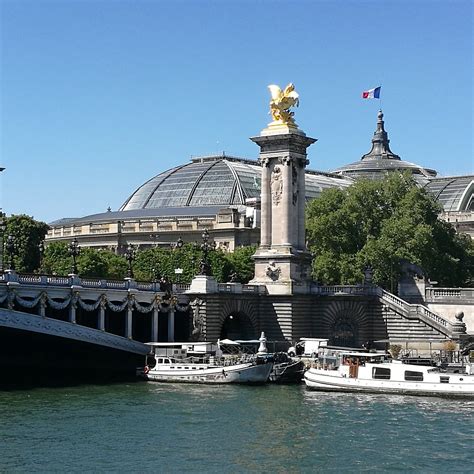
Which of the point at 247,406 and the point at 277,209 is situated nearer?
the point at 247,406

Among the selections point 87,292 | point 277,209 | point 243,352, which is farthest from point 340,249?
point 87,292

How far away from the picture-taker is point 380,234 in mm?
87438

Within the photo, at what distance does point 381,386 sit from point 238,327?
63.2 feet

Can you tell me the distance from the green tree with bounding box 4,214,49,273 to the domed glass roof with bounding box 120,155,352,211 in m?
40.8

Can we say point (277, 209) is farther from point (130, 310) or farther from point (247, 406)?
point (247, 406)

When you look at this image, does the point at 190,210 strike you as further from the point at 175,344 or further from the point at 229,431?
the point at 229,431

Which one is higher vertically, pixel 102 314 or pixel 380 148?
pixel 380 148

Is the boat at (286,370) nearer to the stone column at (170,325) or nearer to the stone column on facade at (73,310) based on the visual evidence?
the stone column at (170,325)

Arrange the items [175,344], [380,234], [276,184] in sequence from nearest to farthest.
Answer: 1. [175,344]
2. [276,184]
3. [380,234]

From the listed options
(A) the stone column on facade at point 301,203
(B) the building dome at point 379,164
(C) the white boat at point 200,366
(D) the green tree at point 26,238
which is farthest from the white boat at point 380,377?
(B) the building dome at point 379,164

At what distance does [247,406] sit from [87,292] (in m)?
17.1

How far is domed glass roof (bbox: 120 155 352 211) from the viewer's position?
476 ft

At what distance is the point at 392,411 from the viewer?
179 ft

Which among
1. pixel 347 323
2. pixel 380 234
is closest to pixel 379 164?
pixel 380 234
